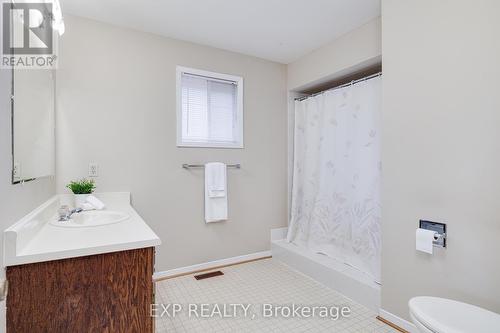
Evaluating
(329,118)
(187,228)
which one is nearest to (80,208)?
(187,228)

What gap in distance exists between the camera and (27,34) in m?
1.28

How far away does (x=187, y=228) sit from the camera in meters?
2.69

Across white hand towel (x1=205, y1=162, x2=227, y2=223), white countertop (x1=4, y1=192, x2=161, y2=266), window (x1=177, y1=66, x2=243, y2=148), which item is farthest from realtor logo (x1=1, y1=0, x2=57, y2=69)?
white hand towel (x1=205, y1=162, x2=227, y2=223)

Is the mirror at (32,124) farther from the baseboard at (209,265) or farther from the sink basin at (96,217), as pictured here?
the baseboard at (209,265)

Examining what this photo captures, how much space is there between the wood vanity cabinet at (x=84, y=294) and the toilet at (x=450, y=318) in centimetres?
120

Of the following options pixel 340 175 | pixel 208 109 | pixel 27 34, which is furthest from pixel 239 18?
pixel 340 175

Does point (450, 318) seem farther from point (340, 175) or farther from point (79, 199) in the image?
point (79, 199)

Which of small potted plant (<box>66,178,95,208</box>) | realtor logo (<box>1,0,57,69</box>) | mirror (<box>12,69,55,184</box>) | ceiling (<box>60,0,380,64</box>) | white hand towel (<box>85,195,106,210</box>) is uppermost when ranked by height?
ceiling (<box>60,0,380,64</box>)

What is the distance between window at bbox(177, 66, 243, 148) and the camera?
8.79 feet

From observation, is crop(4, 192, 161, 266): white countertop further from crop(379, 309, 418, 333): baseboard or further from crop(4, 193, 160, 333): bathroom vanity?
crop(379, 309, 418, 333): baseboard

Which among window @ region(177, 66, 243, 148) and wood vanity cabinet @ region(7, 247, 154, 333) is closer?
wood vanity cabinet @ region(7, 247, 154, 333)

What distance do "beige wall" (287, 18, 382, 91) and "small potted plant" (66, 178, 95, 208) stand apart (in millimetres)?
2393

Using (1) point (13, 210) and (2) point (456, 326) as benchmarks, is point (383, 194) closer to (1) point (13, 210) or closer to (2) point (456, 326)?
(2) point (456, 326)

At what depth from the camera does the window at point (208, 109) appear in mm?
2678
